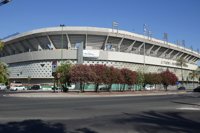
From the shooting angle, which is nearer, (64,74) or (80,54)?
(64,74)

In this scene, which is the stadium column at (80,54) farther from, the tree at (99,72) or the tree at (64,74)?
the tree at (99,72)

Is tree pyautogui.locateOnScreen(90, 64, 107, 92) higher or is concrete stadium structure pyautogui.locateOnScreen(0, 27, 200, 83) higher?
concrete stadium structure pyautogui.locateOnScreen(0, 27, 200, 83)

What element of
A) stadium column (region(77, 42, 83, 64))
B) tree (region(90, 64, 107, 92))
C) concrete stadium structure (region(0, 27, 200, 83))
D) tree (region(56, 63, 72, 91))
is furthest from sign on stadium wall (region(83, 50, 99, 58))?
tree (region(90, 64, 107, 92))

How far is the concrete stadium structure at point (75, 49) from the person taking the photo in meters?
95.1

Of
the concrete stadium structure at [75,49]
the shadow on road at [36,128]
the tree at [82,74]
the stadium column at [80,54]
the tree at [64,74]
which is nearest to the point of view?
the shadow on road at [36,128]

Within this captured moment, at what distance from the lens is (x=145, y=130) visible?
38.4 ft

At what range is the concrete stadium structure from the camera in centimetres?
9506

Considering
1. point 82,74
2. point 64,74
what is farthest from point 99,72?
point 64,74

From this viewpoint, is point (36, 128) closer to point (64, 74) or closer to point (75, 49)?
point (64, 74)

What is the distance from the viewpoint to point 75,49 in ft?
312

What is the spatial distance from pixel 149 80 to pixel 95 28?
25130mm

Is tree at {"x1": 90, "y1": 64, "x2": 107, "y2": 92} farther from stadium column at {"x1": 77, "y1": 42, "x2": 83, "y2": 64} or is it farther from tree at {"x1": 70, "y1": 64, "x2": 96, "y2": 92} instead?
stadium column at {"x1": 77, "y1": 42, "x2": 83, "y2": 64}

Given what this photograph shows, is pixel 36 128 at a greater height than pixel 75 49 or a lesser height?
lesser

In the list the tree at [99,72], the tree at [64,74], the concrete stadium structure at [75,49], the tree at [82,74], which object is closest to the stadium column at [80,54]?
the concrete stadium structure at [75,49]
